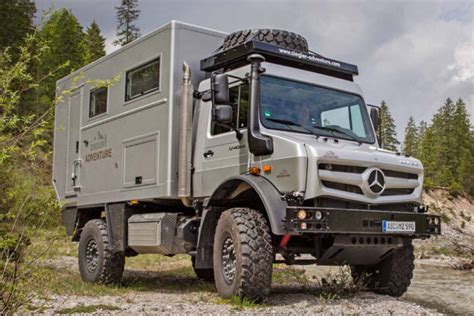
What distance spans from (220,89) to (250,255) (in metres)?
2.17

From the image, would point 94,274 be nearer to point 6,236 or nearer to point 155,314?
point 155,314

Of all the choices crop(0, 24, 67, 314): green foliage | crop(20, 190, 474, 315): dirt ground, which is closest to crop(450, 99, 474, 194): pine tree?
crop(20, 190, 474, 315): dirt ground

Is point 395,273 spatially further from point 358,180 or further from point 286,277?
point 286,277

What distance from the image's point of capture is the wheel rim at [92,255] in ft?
35.9

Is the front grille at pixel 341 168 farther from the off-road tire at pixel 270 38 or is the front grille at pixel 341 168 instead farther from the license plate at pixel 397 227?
the off-road tire at pixel 270 38

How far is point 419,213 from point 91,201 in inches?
245

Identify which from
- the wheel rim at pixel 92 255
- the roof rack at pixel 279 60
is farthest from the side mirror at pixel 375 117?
the wheel rim at pixel 92 255

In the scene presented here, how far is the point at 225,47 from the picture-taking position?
9305mm

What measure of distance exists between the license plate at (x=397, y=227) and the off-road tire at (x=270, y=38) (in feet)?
10.2

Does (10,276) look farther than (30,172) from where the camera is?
No

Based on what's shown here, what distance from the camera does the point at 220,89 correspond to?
777 cm

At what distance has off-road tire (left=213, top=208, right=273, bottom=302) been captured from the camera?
284 inches

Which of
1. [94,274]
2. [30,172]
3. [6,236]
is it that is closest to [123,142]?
[94,274]

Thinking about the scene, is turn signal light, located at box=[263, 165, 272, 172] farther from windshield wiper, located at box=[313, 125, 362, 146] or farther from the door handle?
the door handle
